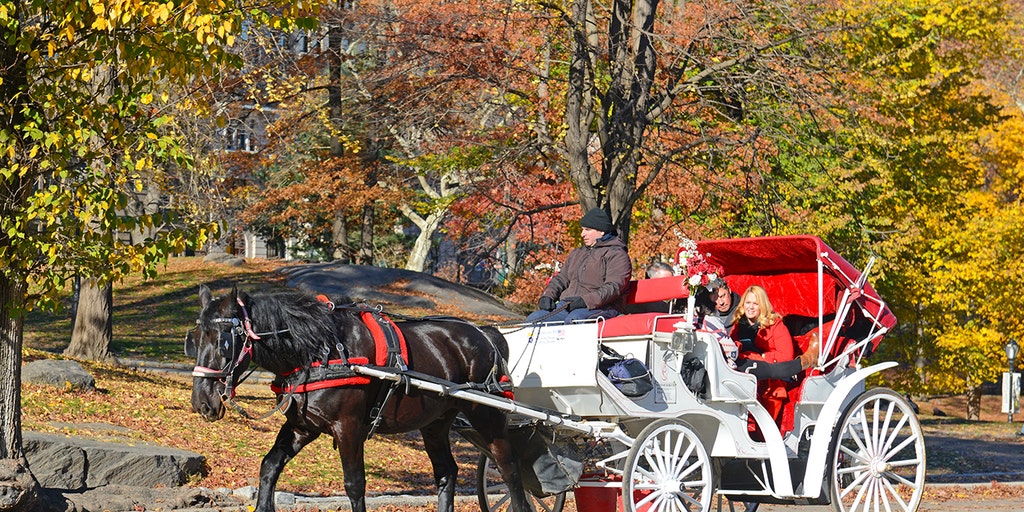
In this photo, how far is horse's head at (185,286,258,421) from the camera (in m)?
7.66

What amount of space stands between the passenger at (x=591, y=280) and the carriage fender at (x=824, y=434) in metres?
1.96

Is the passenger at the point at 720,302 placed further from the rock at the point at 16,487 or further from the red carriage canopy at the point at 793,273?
the rock at the point at 16,487

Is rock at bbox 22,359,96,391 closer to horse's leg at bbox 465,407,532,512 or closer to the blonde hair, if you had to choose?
horse's leg at bbox 465,407,532,512

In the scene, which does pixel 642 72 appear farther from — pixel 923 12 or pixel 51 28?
pixel 923 12

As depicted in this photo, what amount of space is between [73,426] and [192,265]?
2133cm

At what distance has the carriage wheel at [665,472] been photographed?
332 inches

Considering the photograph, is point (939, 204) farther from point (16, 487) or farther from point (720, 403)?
point (16, 487)

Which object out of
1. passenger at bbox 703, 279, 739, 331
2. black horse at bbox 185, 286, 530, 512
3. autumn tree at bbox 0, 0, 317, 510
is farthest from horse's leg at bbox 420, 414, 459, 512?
passenger at bbox 703, 279, 739, 331

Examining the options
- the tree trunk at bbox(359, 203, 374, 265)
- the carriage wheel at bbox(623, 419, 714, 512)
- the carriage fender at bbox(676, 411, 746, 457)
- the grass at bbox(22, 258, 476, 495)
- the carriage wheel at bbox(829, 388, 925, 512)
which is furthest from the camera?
the tree trunk at bbox(359, 203, 374, 265)

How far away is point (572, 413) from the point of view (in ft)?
30.0

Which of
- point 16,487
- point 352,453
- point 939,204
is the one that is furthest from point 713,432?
point 939,204

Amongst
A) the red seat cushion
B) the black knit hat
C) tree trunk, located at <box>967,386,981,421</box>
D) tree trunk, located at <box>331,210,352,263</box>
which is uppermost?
tree trunk, located at <box>331,210,352,263</box>

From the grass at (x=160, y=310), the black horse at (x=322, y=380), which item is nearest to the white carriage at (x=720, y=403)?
the black horse at (x=322, y=380)

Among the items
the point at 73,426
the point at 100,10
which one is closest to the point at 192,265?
the point at 73,426
